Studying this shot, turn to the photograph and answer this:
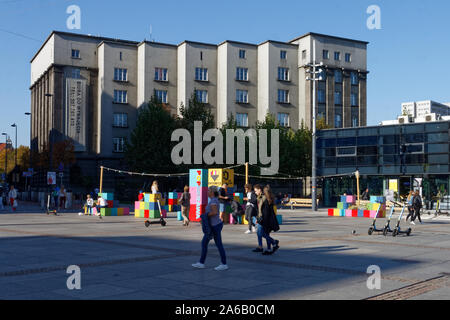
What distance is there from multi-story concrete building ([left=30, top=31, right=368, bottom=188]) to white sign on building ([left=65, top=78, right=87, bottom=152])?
11 centimetres

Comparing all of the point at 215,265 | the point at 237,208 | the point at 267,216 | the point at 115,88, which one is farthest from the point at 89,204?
the point at 115,88

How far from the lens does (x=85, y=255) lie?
39.6 ft

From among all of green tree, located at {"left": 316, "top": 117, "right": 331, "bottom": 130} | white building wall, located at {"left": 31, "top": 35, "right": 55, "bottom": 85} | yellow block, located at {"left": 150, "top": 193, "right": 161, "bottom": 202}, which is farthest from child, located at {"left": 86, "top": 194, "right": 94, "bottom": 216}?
green tree, located at {"left": 316, "top": 117, "right": 331, "bottom": 130}

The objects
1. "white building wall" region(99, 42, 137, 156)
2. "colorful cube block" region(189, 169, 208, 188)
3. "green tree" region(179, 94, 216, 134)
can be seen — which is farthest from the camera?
"white building wall" region(99, 42, 137, 156)

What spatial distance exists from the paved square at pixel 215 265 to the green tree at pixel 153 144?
3307cm

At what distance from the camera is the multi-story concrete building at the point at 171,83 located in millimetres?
57719

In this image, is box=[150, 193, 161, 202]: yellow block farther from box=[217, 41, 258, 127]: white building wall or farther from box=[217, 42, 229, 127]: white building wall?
box=[217, 42, 229, 127]: white building wall

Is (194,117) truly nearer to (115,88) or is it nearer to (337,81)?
(115,88)

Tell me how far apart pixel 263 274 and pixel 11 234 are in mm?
11212

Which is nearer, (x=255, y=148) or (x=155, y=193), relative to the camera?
(x=155, y=193)

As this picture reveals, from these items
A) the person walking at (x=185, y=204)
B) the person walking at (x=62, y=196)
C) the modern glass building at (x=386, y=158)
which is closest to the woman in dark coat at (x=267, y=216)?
the person walking at (x=185, y=204)

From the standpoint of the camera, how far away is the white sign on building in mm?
57281
